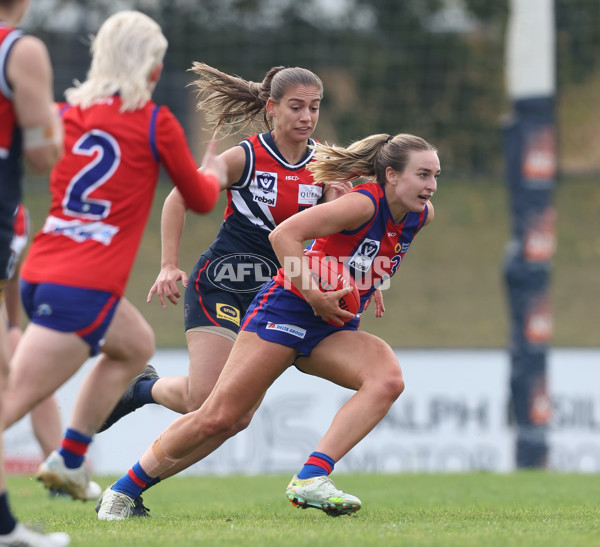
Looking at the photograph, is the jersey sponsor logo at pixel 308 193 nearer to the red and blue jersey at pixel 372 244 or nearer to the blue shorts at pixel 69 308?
the red and blue jersey at pixel 372 244

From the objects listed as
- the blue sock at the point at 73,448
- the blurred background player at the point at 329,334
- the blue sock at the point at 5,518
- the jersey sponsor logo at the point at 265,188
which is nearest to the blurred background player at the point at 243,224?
the jersey sponsor logo at the point at 265,188

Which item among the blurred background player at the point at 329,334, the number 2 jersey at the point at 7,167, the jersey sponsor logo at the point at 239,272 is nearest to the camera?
the number 2 jersey at the point at 7,167

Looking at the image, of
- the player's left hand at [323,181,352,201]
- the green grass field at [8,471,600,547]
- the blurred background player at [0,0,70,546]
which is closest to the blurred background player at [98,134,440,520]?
the green grass field at [8,471,600,547]

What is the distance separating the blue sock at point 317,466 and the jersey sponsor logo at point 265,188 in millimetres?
1655

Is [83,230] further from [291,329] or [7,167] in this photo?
[291,329]

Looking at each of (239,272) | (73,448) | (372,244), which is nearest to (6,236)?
(73,448)

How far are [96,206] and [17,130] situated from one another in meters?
0.43

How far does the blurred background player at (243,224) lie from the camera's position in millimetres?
5910

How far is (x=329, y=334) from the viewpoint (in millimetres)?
5312

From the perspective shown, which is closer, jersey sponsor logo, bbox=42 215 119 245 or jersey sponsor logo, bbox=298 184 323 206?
jersey sponsor logo, bbox=42 215 119 245

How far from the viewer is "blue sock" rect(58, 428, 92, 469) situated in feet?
14.1

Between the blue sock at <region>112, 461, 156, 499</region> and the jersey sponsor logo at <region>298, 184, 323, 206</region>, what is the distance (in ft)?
5.96

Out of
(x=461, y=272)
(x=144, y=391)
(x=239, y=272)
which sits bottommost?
(x=144, y=391)

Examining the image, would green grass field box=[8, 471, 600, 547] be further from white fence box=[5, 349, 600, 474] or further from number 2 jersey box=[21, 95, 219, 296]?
white fence box=[5, 349, 600, 474]
